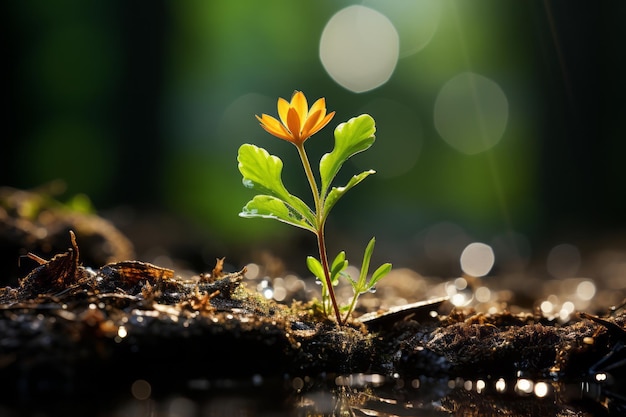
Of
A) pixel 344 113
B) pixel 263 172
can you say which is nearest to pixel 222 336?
pixel 263 172

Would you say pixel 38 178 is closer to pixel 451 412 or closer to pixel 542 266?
pixel 542 266

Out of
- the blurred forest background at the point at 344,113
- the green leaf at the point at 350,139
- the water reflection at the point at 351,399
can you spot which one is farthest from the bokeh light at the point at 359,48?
the water reflection at the point at 351,399

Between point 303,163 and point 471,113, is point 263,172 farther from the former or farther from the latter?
point 471,113

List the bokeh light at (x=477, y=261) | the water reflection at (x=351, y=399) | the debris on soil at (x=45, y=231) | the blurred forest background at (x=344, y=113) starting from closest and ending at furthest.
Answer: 1. the water reflection at (x=351, y=399)
2. the debris on soil at (x=45, y=231)
3. the bokeh light at (x=477, y=261)
4. the blurred forest background at (x=344, y=113)

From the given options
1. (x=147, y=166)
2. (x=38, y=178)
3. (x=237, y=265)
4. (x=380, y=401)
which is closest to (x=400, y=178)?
(x=147, y=166)

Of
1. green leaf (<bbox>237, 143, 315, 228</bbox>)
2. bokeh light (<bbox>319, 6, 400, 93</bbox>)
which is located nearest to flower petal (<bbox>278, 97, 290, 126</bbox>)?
green leaf (<bbox>237, 143, 315, 228</bbox>)

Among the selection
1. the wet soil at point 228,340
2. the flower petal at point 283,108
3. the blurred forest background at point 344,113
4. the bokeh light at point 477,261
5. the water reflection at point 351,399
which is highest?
the blurred forest background at point 344,113

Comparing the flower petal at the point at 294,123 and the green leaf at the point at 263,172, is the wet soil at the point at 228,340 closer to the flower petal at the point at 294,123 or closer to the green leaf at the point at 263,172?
the green leaf at the point at 263,172
